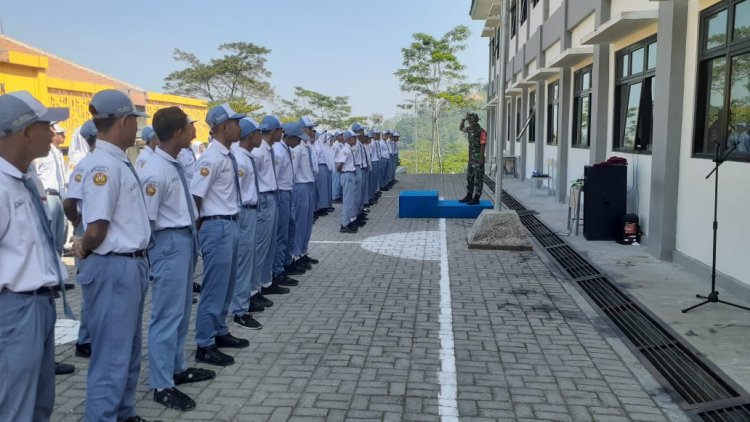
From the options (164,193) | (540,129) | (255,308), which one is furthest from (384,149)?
(164,193)

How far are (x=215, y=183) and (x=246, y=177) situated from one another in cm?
84

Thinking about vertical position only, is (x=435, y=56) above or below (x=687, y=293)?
above

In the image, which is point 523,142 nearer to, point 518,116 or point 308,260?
point 518,116

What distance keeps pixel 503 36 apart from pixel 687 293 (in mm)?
5113

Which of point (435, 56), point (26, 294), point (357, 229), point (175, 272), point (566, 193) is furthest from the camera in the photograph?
point (435, 56)

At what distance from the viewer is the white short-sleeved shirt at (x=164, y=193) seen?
396 centimetres

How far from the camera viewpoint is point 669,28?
26.1 feet

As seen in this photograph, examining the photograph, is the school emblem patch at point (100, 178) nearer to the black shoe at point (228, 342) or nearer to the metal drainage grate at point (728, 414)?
the black shoe at point (228, 342)

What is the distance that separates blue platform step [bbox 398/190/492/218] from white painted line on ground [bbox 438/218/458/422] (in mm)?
5817

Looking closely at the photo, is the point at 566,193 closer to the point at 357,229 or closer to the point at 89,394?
the point at 357,229

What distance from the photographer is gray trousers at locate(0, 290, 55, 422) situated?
267 centimetres

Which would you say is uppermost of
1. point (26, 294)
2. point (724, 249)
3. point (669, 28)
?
point (669, 28)

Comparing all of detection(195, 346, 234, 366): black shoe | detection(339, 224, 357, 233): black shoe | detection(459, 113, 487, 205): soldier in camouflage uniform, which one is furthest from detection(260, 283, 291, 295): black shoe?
detection(459, 113, 487, 205): soldier in camouflage uniform

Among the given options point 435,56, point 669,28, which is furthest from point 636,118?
point 435,56
